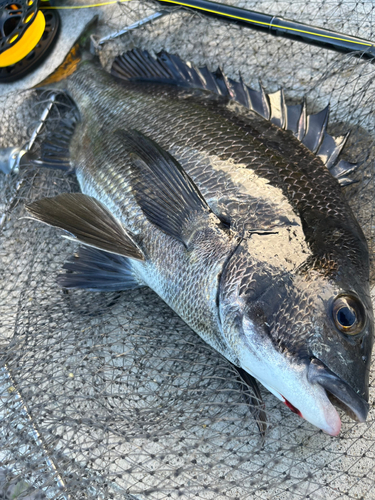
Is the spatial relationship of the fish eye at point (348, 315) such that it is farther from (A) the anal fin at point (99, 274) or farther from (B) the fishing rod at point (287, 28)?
(B) the fishing rod at point (287, 28)

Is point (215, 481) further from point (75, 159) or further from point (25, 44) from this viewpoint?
point (25, 44)

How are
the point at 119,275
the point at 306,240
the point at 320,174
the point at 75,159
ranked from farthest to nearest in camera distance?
the point at 75,159 < the point at 119,275 < the point at 320,174 < the point at 306,240

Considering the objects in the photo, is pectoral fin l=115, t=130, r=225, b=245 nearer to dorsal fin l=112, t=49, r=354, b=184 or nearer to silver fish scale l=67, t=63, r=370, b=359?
silver fish scale l=67, t=63, r=370, b=359

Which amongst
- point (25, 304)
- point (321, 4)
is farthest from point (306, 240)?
point (321, 4)

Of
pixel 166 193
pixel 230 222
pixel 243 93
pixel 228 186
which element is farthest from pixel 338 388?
pixel 243 93

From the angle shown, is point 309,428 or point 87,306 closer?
point 309,428

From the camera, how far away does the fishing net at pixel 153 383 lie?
1.38m

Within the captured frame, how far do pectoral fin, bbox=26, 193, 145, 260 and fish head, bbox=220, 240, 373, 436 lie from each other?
476 millimetres

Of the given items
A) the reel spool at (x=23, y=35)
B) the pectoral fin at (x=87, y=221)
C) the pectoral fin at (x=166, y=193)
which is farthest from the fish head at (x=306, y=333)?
the reel spool at (x=23, y=35)

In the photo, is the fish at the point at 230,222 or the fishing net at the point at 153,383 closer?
the fish at the point at 230,222

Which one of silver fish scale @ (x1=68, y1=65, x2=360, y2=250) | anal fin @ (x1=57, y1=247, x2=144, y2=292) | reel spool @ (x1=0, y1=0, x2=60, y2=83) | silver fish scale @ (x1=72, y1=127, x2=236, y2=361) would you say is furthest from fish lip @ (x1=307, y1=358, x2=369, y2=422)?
reel spool @ (x1=0, y1=0, x2=60, y2=83)

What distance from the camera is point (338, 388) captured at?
3.22ft

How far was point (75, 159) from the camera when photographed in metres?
1.88

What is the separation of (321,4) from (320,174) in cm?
126
